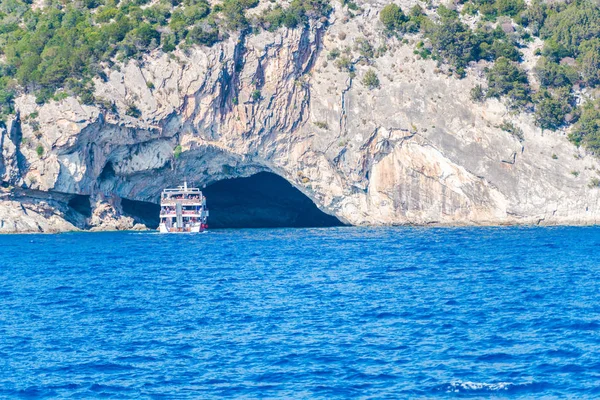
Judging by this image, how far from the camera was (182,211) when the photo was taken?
86.1m

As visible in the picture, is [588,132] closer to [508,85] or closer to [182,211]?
[508,85]

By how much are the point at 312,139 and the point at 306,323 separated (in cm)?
5254

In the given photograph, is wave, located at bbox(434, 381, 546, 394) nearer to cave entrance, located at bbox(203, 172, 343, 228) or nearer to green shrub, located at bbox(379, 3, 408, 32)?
green shrub, located at bbox(379, 3, 408, 32)

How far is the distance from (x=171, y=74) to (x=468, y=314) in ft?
174

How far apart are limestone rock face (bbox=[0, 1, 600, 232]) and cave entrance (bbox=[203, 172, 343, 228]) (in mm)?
6115

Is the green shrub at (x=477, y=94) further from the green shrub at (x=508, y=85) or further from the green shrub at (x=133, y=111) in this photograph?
the green shrub at (x=133, y=111)

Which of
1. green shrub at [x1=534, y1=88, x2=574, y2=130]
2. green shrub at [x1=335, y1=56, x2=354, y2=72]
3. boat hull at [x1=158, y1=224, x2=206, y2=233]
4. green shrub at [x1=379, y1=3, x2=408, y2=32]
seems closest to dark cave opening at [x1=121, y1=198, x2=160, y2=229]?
boat hull at [x1=158, y1=224, x2=206, y2=233]

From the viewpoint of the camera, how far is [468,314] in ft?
121

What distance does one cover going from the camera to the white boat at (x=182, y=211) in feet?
280

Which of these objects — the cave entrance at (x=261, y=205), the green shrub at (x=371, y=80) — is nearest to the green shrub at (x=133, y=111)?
the cave entrance at (x=261, y=205)

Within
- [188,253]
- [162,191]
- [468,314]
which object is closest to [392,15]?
[162,191]

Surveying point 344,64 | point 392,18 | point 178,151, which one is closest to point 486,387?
point 178,151

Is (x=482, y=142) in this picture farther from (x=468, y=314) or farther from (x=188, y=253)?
(x=468, y=314)

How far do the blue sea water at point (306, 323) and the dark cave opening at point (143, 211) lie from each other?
1074 inches
